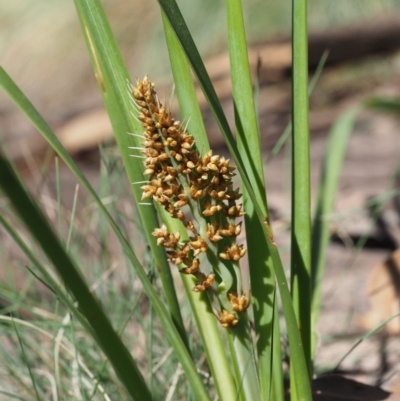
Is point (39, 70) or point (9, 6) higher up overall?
point (9, 6)

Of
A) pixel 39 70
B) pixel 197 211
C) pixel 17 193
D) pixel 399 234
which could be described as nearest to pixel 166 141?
pixel 197 211

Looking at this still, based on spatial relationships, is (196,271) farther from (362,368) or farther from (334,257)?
(334,257)

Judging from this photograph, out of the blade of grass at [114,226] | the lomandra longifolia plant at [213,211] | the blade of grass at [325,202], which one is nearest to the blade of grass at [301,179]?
the lomandra longifolia plant at [213,211]

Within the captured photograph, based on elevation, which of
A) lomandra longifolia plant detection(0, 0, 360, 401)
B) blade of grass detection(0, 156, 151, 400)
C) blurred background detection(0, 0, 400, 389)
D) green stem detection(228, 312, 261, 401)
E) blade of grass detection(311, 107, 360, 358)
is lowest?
blade of grass detection(0, 156, 151, 400)

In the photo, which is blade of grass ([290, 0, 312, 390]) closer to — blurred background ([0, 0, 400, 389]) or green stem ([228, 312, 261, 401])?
green stem ([228, 312, 261, 401])

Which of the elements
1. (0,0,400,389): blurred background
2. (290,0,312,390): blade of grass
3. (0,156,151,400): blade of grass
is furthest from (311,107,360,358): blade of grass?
(0,156,151,400): blade of grass

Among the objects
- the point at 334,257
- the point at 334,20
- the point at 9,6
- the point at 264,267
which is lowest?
the point at 264,267
